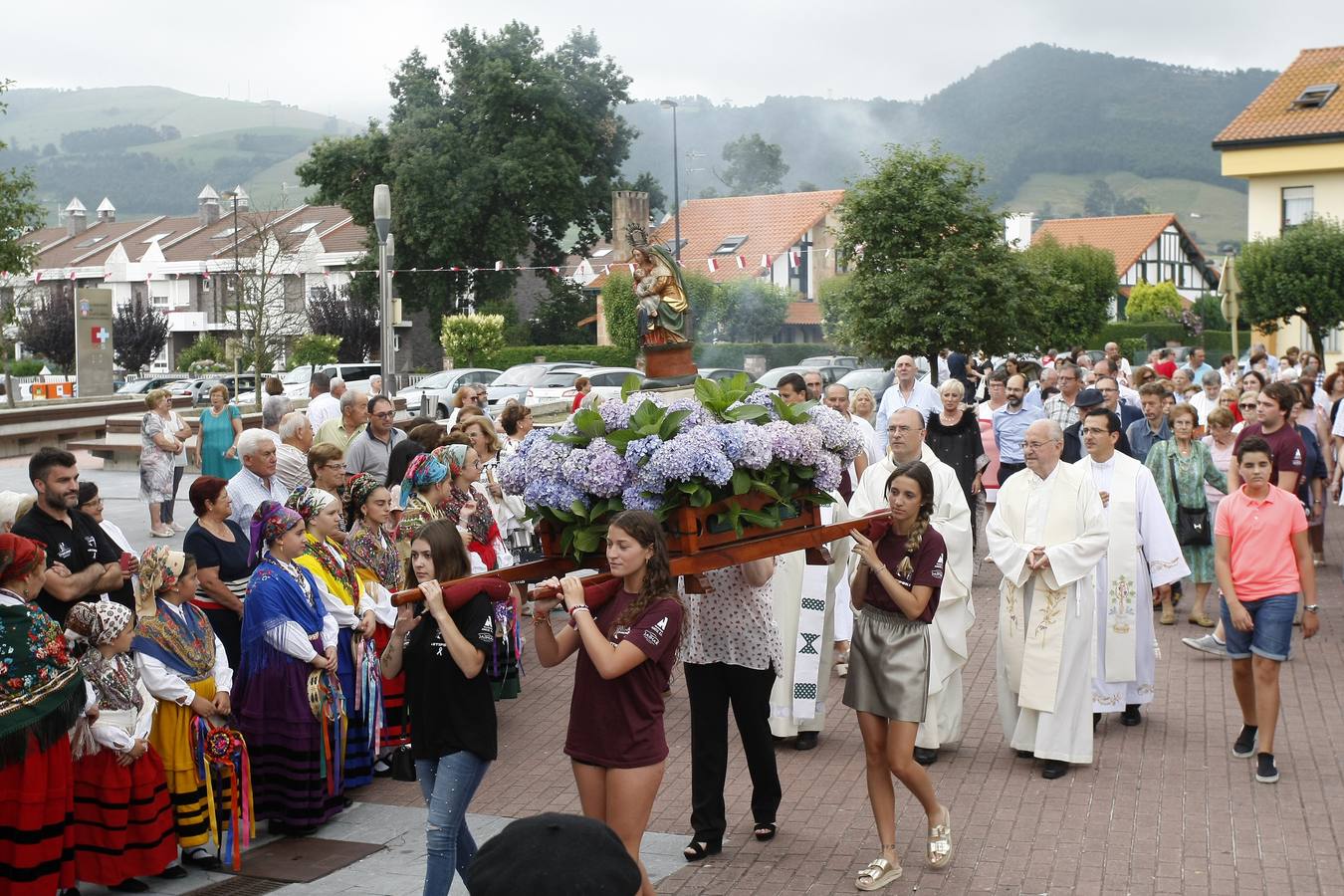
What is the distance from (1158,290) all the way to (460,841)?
187 ft

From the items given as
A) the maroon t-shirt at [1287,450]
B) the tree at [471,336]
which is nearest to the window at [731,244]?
the tree at [471,336]

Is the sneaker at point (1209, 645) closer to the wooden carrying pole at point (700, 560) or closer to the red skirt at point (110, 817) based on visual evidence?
the wooden carrying pole at point (700, 560)

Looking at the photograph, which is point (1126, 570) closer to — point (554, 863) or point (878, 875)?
point (878, 875)

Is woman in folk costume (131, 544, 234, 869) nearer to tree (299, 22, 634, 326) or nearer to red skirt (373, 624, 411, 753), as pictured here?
red skirt (373, 624, 411, 753)

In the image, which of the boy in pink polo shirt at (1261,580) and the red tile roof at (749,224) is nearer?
the boy in pink polo shirt at (1261,580)

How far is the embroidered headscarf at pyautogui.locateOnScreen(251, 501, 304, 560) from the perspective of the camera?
7.16 metres

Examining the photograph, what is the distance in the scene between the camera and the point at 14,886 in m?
5.92

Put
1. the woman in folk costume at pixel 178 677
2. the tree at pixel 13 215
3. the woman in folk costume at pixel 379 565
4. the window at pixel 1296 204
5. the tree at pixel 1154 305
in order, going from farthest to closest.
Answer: the tree at pixel 1154 305 → the window at pixel 1296 204 → the tree at pixel 13 215 → the woman in folk costume at pixel 379 565 → the woman in folk costume at pixel 178 677

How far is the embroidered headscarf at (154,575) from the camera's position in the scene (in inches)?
266

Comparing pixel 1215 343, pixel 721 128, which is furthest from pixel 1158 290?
pixel 721 128

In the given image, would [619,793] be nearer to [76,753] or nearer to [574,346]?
[76,753]

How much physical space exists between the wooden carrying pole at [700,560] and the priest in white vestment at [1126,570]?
2.87 m

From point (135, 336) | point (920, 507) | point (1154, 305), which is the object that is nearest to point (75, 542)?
point (920, 507)

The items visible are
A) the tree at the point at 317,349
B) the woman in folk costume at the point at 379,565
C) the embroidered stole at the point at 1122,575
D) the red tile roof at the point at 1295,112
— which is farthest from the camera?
the tree at the point at 317,349
